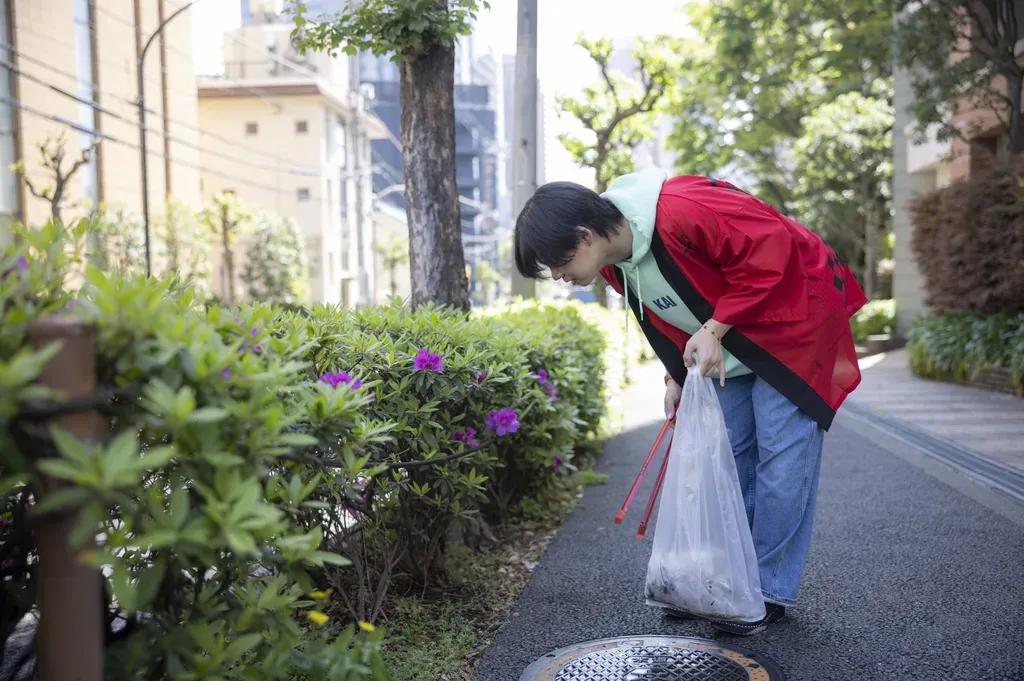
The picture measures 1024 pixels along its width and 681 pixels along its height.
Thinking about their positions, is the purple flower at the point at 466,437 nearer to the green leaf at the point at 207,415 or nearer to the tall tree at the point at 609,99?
the green leaf at the point at 207,415

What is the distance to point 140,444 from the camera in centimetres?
166

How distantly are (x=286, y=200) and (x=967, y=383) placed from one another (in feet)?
134

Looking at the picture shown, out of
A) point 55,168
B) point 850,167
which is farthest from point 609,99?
point 55,168

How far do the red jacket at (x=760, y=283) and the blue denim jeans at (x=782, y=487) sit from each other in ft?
0.24

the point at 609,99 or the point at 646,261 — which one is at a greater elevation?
the point at 609,99

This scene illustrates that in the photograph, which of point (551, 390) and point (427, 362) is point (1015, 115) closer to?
point (551, 390)

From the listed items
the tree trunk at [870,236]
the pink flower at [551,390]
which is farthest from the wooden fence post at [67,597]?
the tree trunk at [870,236]

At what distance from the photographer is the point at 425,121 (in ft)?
17.6

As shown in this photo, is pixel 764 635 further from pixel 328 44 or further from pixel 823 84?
pixel 823 84

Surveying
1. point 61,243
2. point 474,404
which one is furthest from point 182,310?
point 474,404

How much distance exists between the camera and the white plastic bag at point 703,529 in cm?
295

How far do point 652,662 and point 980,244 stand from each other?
9.93 meters

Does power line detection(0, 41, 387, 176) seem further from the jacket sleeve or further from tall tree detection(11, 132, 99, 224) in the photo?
the jacket sleeve

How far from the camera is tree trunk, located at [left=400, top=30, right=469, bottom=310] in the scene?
534cm
